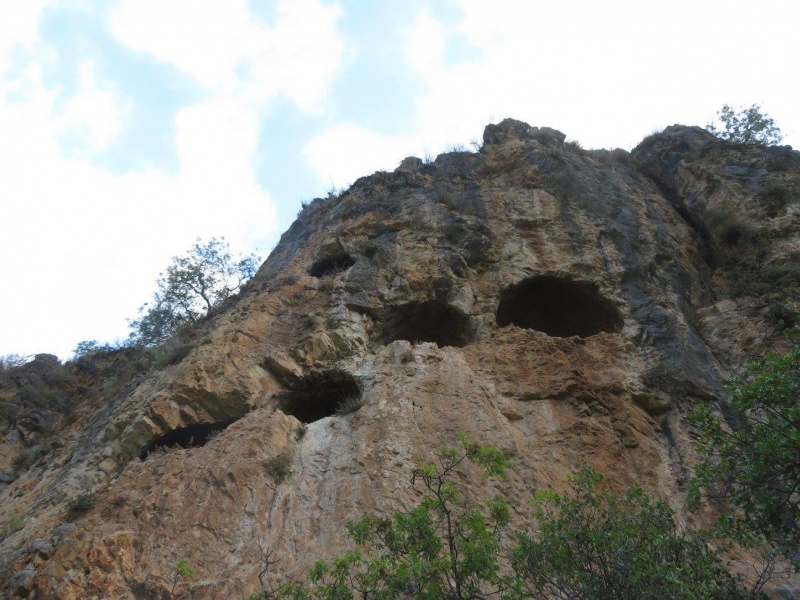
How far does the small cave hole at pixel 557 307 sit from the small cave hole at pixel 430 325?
959 mm

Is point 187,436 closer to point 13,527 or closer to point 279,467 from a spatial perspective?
point 13,527

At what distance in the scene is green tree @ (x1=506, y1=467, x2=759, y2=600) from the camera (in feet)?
16.6

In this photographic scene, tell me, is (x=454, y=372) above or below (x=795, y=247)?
above

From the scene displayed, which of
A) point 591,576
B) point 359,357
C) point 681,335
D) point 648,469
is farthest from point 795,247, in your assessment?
point 591,576

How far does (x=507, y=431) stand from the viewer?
8.97 meters

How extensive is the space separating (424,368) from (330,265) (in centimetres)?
533

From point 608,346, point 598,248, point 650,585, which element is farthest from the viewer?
point 598,248

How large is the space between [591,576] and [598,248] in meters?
8.68

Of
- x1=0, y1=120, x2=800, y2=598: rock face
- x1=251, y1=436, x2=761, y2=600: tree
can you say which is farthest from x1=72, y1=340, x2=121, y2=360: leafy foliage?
x1=251, y1=436, x2=761, y2=600: tree

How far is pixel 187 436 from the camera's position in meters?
10.6

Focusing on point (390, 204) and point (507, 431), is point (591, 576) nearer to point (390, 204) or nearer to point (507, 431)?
point (507, 431)

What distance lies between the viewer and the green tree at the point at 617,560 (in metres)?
5.06

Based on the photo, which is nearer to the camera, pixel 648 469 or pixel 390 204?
pixel 648 469

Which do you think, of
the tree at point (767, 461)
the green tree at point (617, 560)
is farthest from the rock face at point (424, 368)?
the tree at point (767, 461)
